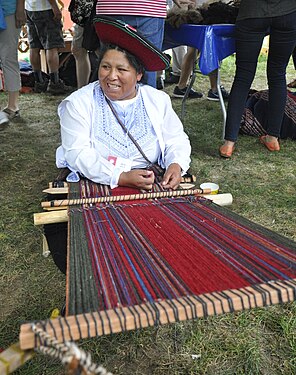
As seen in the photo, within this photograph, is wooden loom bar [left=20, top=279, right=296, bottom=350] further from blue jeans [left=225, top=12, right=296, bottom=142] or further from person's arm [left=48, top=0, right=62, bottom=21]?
person's arm [left=48, top=0, right=62, bottom=21]

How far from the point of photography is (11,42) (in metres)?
3.85

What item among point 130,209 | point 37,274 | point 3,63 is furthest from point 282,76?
point 3,63

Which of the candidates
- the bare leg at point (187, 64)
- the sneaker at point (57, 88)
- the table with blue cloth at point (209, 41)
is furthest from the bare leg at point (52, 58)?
the table with blue cloth at point (209, 41)

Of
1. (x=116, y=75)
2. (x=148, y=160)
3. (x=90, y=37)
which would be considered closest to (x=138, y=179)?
(x=148, y=160)

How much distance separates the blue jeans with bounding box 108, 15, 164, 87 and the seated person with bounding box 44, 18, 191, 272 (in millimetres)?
397

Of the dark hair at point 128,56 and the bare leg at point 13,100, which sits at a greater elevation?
the dark hair at point 128,56

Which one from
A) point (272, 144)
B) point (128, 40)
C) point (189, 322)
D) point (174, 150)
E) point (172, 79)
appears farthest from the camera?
point (172, 79)

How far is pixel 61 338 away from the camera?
75 centimetres

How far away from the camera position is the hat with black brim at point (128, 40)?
5.72 ft

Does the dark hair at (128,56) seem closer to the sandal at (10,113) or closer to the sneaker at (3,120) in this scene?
the sneaker at (3,120)

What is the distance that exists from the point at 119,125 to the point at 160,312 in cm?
129

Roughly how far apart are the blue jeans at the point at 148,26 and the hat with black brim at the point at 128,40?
18.8 inches

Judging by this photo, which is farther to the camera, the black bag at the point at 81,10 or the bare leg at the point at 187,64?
the bare leg at the point at 187,64

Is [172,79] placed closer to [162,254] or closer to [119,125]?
[119,125]
